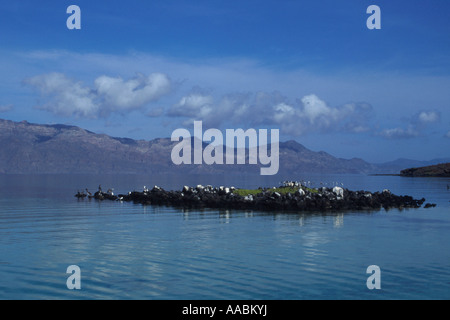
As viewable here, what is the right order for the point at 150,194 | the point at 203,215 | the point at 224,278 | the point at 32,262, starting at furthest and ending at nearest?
1. the point at 150,194
2. the point at 203,215
3. the point at 32,262
4. the point at 224,278

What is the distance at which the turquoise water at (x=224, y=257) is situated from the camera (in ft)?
67.9

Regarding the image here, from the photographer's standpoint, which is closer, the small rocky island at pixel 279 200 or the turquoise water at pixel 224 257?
the turquoise water at pixel 224 257

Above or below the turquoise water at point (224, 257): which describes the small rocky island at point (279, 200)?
above

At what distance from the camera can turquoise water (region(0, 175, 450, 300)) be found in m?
20.7

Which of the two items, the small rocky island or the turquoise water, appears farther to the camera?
the small rocky island

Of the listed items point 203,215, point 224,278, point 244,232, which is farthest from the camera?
point 203,215

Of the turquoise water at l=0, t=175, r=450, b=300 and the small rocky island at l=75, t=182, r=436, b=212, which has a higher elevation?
the small rocky island at l=75, t=182, r=436, b=212

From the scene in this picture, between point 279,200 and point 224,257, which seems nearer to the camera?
point 224,257

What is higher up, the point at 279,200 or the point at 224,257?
the point at 279,200

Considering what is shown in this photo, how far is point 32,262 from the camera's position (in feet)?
84.5

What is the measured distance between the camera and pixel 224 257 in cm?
2720
